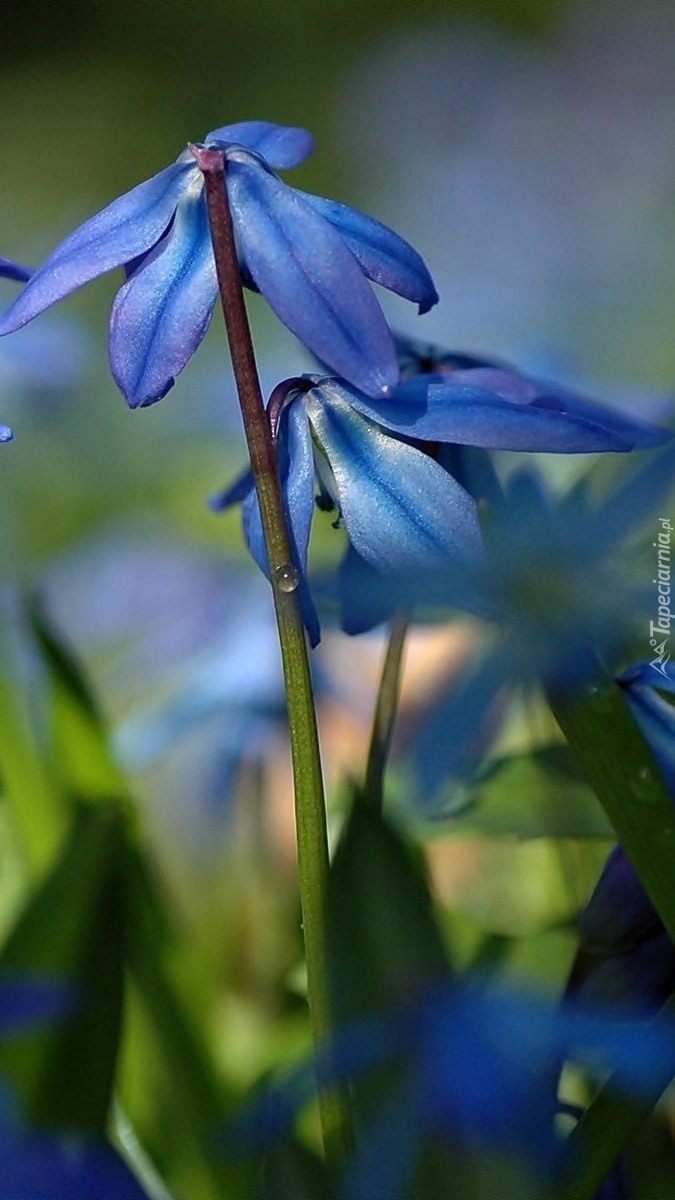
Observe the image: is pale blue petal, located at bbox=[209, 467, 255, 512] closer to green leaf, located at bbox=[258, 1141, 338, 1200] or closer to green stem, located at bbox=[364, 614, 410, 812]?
green stem, located at bbox=[364, 614, 410, 812]

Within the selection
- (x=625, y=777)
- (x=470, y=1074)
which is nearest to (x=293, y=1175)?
(x=470, y=1074)

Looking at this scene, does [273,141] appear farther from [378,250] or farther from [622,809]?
[622,809]

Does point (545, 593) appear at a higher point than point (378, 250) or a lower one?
lower

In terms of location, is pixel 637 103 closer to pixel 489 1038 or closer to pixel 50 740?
pixel 50 740

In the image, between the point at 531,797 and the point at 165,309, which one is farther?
the point at 531,797

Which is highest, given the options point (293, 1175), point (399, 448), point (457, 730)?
point (399, 448)

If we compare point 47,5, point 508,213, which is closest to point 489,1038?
point 47,5
